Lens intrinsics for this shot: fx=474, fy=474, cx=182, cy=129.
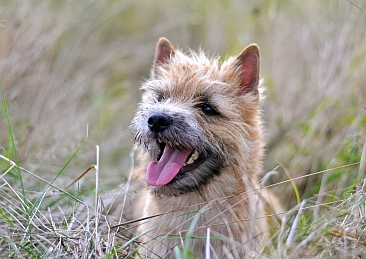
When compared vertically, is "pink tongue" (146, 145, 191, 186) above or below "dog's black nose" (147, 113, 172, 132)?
below

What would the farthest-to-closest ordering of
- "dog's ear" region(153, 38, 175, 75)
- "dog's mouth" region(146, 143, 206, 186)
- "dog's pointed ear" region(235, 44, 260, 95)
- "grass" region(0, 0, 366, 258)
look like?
"dog's ear" region(153, 38, 175, 75), "dog's pointed ear" region(235, 44, 260, 95), "grass" region(0, 0, 366, 258), "dog's mouth" region(146, 143, 206, 186)

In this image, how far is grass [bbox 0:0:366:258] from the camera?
3.16 metres

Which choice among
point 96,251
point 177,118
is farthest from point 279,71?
point 96,251

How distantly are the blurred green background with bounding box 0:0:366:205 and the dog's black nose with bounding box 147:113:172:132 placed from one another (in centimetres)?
128

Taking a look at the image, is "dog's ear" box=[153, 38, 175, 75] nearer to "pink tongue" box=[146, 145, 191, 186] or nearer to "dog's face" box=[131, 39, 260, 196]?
"dog's face" box=[131, 39, 260, 196]

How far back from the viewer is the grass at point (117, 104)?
3.16 metres

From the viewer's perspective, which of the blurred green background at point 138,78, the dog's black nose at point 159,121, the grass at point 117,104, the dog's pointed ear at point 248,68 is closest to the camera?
the dog's black nose at point 159,121

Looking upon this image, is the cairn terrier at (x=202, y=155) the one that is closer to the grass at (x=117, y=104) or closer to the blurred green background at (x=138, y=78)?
the grass at (x=117, y=104)

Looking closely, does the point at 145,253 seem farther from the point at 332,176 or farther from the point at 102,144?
the point at 102,144

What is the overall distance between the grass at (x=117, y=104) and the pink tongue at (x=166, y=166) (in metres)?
0.28

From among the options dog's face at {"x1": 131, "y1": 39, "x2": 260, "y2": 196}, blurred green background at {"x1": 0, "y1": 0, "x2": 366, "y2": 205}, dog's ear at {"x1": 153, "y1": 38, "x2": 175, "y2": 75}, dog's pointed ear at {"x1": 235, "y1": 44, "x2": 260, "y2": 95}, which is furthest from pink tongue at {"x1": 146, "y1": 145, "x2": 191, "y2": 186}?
blurred green background at {"x1": 0, "y1": 0, "x2": 366, "y2": 205}

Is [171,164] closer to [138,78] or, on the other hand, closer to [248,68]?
[248,68]

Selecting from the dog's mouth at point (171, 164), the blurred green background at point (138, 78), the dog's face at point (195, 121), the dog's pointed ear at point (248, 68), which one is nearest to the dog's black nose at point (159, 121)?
the dog's face at point (195, 121)

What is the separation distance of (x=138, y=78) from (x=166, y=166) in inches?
156
